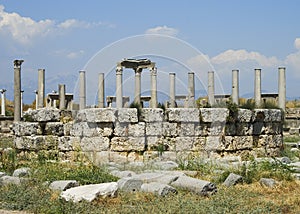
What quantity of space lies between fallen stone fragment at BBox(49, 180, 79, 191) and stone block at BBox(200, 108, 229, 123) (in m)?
6.17

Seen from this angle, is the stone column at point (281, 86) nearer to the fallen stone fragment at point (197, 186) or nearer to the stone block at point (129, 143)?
the stone block at point (129, 143)

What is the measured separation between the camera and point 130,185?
9109 millimetres

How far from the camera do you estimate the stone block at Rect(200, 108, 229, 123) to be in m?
14.7

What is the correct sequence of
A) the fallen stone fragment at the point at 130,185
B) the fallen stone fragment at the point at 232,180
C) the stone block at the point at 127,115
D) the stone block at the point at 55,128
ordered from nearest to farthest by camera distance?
the fallen stone fragment at the point at 130,185, the fallen stone fragment at the point at 232,180, the stone block at the point at 127,115, the stone block at the point at 55,128

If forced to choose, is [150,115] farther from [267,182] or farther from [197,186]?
[197,186]

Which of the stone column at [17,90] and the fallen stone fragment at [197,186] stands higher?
the stone column at [17,90]

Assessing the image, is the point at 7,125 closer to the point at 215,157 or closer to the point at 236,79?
the point at 236,79

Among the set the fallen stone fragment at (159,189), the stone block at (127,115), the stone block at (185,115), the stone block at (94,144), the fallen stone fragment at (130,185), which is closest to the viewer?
the fallen stone fragment at (159,189)

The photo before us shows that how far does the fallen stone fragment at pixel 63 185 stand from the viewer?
9.07m

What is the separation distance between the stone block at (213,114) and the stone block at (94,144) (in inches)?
108

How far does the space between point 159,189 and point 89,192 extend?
121 cm

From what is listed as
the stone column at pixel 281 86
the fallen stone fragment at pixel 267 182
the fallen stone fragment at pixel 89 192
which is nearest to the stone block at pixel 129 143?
the fallen stone fragment at pixel 267 182

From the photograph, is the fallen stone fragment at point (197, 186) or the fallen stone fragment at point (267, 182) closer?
the fallen stone fragment at point (197, 186)

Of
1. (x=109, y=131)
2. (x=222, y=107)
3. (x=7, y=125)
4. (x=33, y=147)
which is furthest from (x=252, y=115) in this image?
(x=7, y=125)
